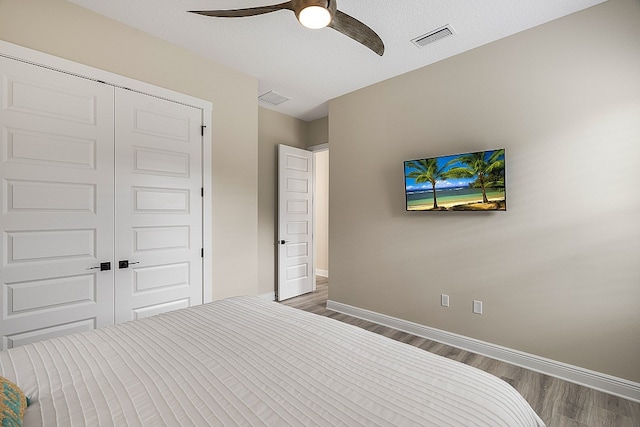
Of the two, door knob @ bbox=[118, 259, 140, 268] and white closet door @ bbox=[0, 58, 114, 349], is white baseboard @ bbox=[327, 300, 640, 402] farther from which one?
white closet door @ bbox=[0, 58, 114, 349]

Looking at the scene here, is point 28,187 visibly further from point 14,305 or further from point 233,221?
point 233,221

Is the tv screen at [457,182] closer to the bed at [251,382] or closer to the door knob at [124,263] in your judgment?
the bed at [251,382]

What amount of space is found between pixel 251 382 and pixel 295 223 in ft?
11.6

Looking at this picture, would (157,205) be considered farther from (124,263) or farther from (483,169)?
(483,169)

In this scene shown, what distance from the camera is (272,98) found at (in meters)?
3.90

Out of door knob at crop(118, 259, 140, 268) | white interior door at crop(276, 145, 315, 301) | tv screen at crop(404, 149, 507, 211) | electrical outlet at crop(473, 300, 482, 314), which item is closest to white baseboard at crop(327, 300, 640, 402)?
electrical outlet at crop(473, 300, 482, 314)

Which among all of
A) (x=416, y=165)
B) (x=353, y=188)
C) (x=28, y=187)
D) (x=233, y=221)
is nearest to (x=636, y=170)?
(x=416, y=165)

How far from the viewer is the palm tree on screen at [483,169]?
2420mm

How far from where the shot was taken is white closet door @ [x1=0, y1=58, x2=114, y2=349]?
1.93 m

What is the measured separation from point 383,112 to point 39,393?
11.4 ft

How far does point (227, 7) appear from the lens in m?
2.19

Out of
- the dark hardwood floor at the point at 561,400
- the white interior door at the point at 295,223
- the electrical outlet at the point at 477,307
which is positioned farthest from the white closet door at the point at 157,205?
the electrical outlet at the point at 477,307

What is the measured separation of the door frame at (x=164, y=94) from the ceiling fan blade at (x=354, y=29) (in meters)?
1.78

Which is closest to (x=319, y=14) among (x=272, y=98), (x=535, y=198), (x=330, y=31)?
(x=330, y=31)
